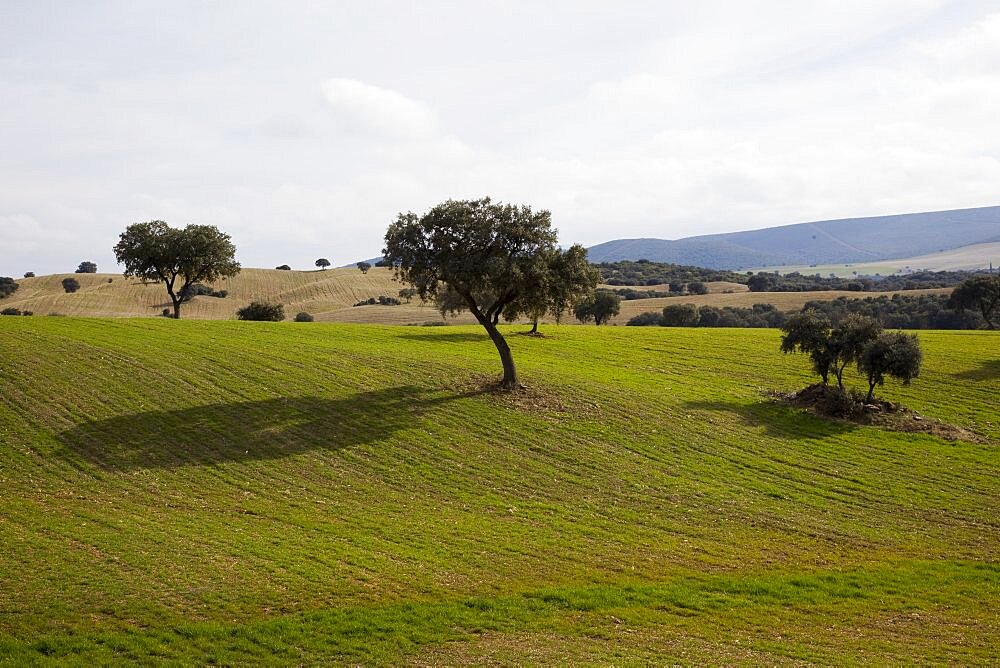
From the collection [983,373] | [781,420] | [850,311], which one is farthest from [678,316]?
[781,420]

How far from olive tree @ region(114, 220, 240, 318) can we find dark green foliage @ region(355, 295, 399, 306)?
6163 centimetres

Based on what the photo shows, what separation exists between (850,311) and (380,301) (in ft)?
264

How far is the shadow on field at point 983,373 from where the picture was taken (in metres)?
51.4

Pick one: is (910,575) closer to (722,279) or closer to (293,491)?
(293,491)

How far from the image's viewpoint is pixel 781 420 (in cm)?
4075

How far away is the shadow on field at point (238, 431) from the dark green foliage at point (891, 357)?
24703 mm

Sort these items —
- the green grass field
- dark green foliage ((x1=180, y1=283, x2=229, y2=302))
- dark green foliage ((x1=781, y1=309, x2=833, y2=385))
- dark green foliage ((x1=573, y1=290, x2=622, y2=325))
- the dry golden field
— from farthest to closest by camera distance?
1. dark green foliage ((x1=180, y1=283, x2=229, y2=302))
2. the dry golden field
3. dark green foliage ((x1=573, y1=290, x2=622, y2=325))
4. dark green foliage ((x1=781, y1=309, x2=833, y2=385))
5. the green grass field

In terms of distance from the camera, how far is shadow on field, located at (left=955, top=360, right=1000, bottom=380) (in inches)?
2023

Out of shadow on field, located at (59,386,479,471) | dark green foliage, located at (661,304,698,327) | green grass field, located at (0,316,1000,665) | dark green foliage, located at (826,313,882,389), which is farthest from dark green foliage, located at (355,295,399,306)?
dark green foliage, located at (826,313,882,389)

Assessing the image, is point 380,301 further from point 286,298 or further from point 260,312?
point 260,312

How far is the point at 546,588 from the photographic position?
19141 millimetres

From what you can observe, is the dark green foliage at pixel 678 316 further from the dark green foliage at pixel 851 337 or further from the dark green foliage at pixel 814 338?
the dark green foliage at pixel 851 337

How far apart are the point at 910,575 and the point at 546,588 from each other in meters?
10.9

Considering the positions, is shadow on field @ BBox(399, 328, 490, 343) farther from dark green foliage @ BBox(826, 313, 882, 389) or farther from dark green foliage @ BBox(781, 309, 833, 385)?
dark green foliage @ BBox(826, 313, 882, 389)
